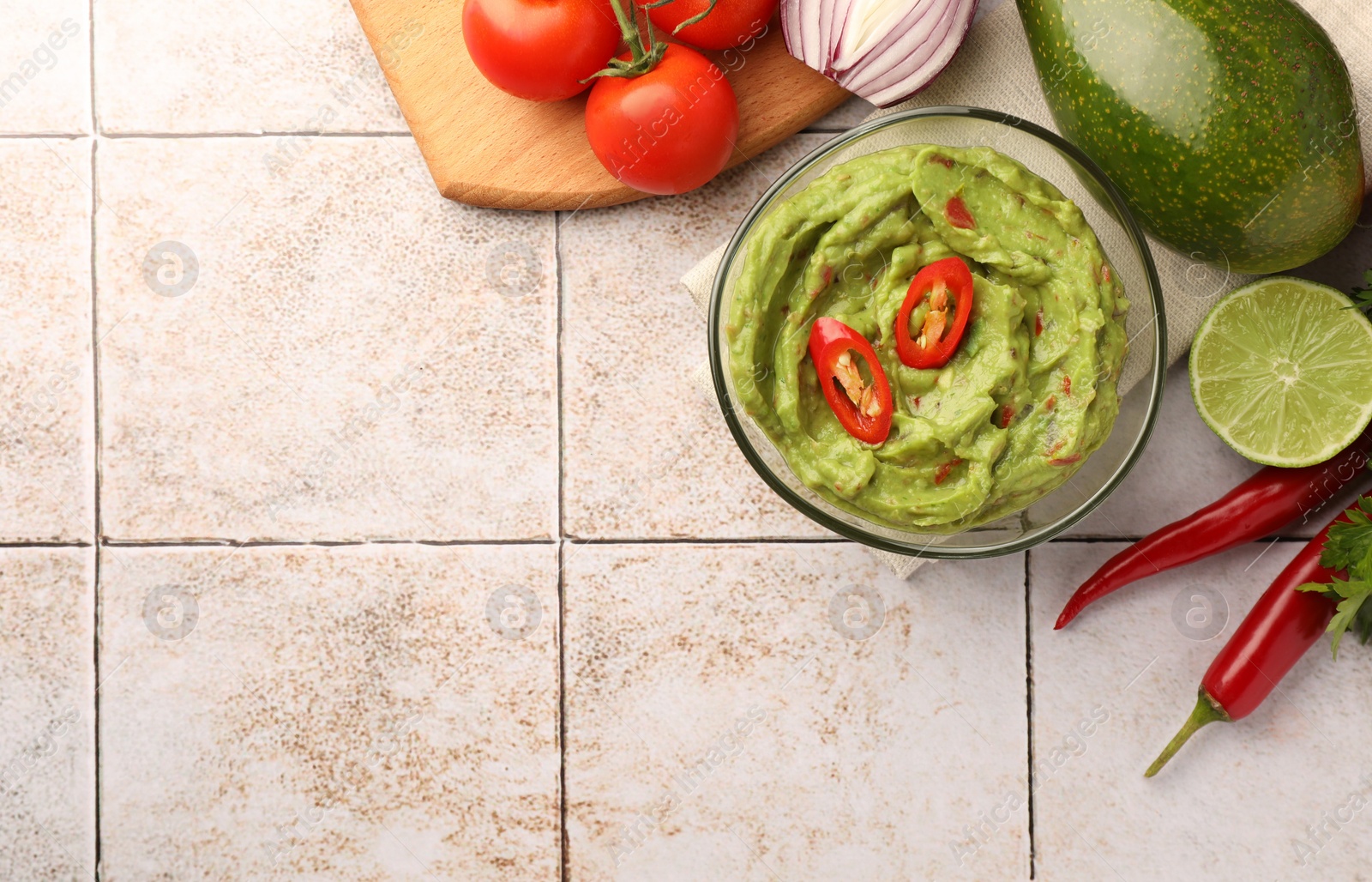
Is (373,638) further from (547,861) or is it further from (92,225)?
(92,225)

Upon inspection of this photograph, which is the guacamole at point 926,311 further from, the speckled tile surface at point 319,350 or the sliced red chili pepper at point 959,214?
the speckled tile surface at point 319,350

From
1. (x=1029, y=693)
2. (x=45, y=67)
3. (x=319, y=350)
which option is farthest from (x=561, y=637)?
(x=45, y=67)

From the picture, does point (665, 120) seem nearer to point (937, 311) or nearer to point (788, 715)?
point (937, 311)

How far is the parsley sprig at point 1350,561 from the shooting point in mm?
1271

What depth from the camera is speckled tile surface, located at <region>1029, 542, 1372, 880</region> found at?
147cm

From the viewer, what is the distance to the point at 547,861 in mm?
1512

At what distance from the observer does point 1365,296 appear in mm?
1318

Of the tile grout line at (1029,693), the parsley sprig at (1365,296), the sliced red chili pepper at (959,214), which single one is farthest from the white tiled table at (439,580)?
the sliced red chili pepper at (959,214)

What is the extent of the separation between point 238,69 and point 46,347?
0.54 m

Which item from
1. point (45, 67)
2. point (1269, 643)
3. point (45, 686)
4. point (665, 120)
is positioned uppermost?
point (665, 120)

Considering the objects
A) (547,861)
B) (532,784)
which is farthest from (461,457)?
(547,861)

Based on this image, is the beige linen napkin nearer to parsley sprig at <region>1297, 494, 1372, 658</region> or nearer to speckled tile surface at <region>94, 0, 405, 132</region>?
parsley sprig at <region>1297, 494, 1372, 658</region>

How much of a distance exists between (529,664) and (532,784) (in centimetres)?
19

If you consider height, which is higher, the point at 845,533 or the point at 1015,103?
the point at 1015,103
